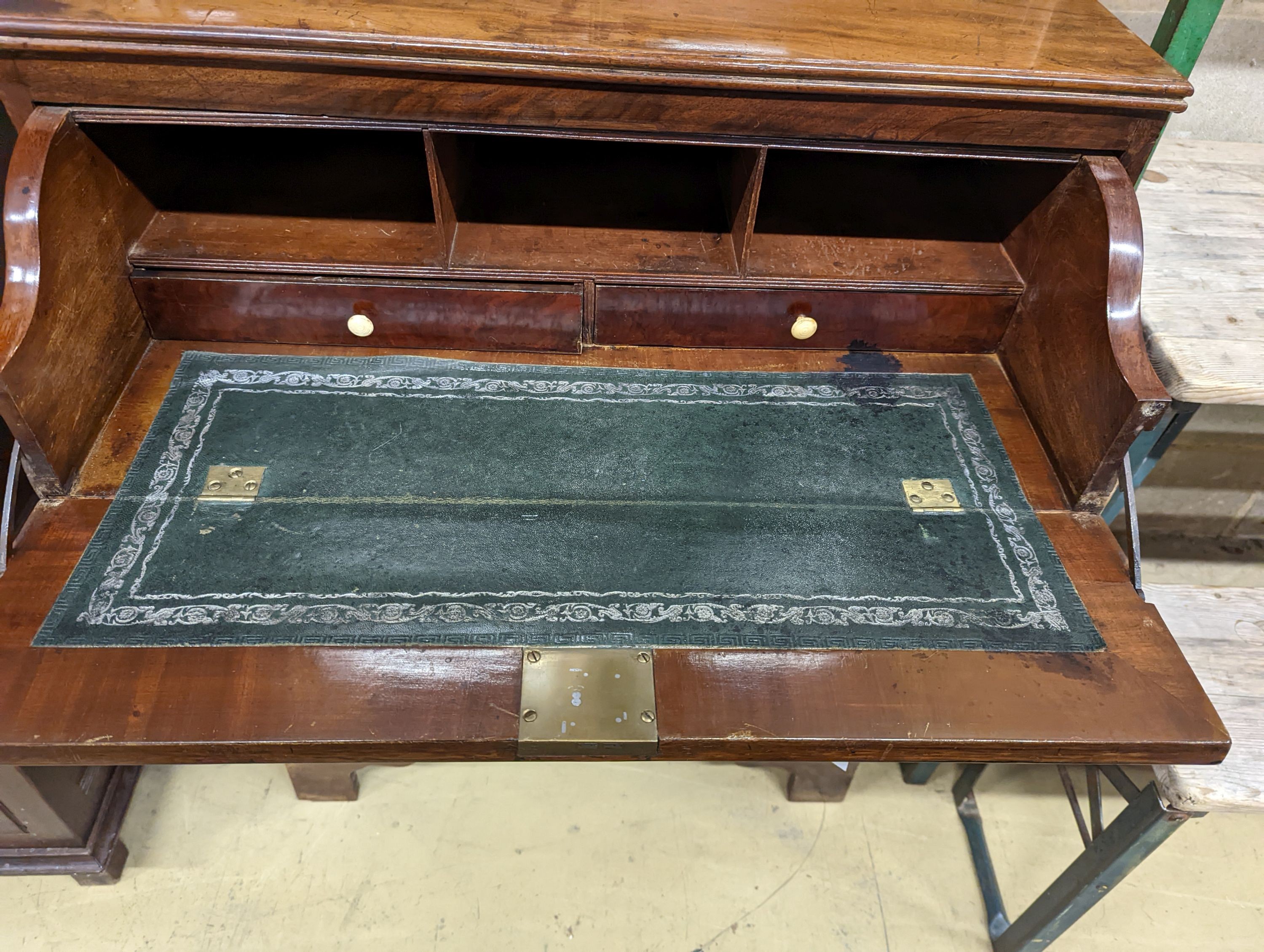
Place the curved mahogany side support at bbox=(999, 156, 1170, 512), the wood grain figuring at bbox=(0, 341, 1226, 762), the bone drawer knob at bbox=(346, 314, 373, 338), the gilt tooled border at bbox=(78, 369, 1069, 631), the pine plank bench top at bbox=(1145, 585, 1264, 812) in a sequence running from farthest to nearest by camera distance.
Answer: the bone drawer knob at bbox=(346, 314, 373, 338) < the pine plank bench top at bbox=(1145, 585, 1264, 812) < the curved mahogany side support at bbox=(999, 156, 1170, 512) < the gilt tooled border at bbox=(78, 369, 1069, 631) < the wood grain figuring at bbox=(0, 341, 1226, 762)

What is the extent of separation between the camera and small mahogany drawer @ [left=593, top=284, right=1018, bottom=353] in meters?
1.38

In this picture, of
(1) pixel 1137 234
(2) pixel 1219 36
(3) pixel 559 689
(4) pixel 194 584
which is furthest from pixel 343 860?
(2) pixel 1219 36

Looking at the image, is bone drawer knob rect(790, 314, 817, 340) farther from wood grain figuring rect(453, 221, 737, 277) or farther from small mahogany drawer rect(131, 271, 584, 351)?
small mahogany drawer rect(131, 271, 584, 351)

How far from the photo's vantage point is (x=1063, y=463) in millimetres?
1271

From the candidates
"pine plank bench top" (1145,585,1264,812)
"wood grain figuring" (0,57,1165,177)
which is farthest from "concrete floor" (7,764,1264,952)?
"wood grain figuring" (0,57,1165,177)

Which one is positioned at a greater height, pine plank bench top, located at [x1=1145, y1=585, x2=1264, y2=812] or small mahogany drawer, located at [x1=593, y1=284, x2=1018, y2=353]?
small mahogany drawer, located at [x1=593, y1=284, x2=1018, y2=353]

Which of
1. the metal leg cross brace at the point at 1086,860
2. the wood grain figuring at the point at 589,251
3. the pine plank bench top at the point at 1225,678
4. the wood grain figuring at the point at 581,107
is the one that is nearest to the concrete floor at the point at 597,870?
the metal leg cross brace at the point at 1086,860

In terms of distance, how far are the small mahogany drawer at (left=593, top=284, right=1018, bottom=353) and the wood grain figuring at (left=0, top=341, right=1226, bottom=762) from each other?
595mm

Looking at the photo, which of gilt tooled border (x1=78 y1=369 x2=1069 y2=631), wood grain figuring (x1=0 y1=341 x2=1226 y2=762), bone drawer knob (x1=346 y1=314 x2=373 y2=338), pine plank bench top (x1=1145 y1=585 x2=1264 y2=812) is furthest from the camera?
bone drawer knob (x1=346 y1=314 x2=373 y2=338)

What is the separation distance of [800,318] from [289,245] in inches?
33.8

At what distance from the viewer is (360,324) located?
1.38 meters

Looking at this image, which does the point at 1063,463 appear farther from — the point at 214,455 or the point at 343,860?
the point at 343,860

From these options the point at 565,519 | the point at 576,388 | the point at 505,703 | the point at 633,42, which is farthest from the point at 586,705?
the point at 633,42

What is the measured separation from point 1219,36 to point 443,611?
1.97 m
